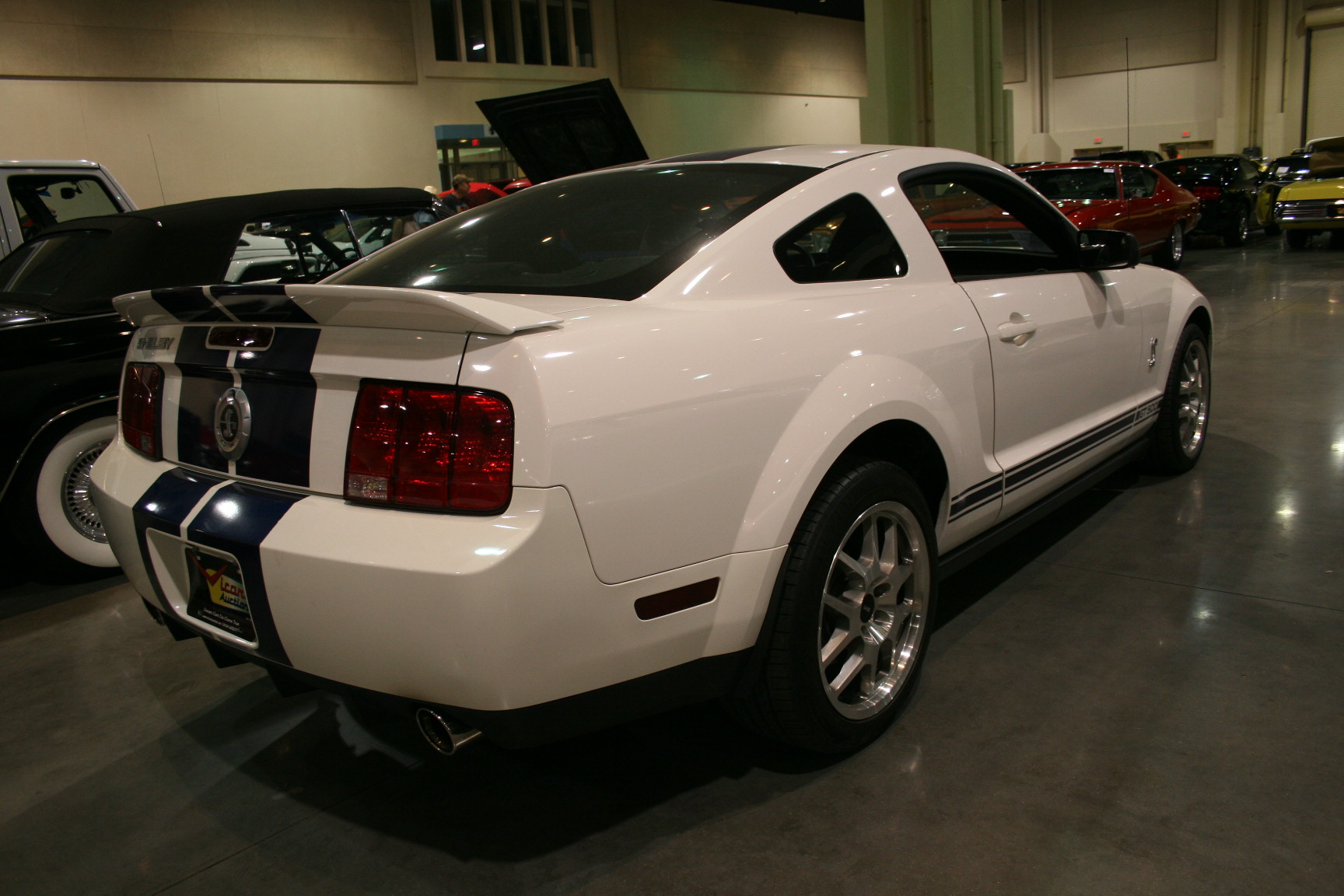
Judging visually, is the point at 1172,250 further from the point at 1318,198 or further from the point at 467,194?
the point at 467,194

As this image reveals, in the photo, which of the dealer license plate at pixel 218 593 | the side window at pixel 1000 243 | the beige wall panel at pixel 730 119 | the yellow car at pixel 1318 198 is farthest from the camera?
the beige wall panel at pixel 730 119

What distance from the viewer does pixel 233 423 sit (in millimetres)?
1877

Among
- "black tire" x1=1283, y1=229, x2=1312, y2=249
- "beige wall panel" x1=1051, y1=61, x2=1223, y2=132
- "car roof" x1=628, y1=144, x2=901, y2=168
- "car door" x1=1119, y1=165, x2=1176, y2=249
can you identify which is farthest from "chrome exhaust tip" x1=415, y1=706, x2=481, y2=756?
"beige wall panel" x1=1051, y1=61, x2=1223, y2=132

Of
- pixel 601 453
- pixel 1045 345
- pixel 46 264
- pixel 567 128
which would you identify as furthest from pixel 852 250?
pixel 46 264

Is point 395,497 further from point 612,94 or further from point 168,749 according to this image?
point 612,94

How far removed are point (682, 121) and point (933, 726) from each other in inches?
812

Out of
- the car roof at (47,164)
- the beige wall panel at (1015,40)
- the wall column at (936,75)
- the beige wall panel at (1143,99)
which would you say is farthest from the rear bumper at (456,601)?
the beige wall panel at (1015,40)

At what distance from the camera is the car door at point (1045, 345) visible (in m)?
2.58

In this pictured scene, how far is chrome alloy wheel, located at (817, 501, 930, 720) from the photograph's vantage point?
208cm

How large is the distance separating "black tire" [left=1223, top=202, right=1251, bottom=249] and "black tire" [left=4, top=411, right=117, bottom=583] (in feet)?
52.7

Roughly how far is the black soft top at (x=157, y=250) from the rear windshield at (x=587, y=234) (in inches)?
60.3

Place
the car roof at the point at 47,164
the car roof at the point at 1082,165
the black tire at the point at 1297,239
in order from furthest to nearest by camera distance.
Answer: the black tire at the point at 1297,239, the car roof at the point at 1082,165, the car roof at the point at 47,164

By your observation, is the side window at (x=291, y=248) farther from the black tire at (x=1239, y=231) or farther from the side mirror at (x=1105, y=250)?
the black tire at (x=1239, y=231)

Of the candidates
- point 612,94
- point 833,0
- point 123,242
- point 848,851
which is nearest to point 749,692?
point 848,851
